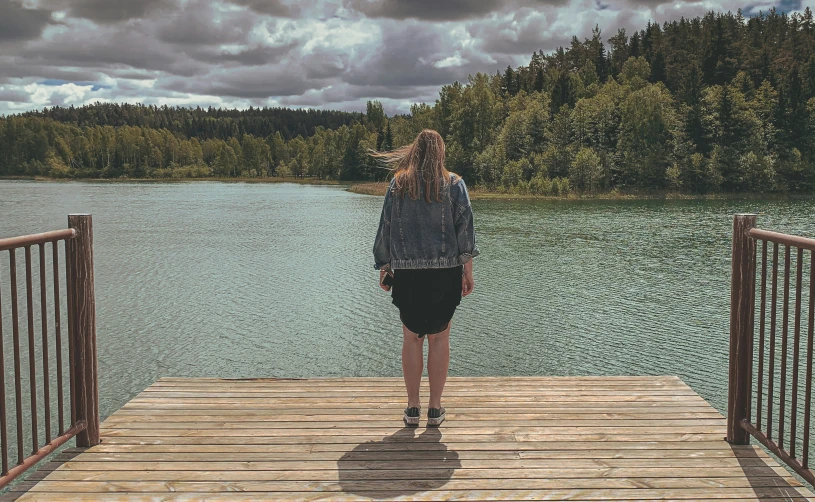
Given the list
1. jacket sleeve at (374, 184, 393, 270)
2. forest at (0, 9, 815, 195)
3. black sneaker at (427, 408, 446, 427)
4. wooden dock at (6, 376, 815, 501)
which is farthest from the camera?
forest at (0, 9, 815, 195)

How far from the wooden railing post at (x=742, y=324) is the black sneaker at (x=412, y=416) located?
6.42ft

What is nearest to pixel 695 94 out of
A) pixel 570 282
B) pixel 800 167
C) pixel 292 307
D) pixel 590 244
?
pixel 800 167

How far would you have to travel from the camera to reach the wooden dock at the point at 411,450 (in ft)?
11.6

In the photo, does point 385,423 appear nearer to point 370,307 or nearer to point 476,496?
point 476,496

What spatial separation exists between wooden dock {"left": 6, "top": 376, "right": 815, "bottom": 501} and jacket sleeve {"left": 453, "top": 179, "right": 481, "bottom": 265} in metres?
1.17

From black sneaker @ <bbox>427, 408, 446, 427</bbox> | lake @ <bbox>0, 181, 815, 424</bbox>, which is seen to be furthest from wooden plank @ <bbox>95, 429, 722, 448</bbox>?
lake @ <bbox>0, 181, 815, 424</bbox>

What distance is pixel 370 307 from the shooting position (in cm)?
1557

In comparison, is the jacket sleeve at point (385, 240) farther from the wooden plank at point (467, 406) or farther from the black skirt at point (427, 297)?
the wooden plank at point (467, 406)

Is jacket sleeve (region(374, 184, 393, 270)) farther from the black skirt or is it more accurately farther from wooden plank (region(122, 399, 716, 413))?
wooden plank (region(122, 399, 716, 413))

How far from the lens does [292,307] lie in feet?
51.6

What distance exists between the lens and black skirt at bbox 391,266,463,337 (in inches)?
166

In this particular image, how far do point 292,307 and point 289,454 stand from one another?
468 inches

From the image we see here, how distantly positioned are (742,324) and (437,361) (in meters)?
1.92

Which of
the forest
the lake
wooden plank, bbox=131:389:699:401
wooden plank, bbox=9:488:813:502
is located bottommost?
the lake
